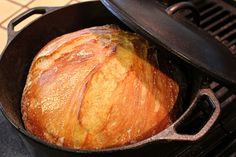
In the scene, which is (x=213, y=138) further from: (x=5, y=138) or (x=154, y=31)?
(x=5, y=138)

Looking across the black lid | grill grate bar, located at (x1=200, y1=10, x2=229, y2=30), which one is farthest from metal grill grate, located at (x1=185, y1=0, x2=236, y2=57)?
the black lid

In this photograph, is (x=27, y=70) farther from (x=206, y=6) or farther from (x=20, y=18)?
(x=206, y=6)

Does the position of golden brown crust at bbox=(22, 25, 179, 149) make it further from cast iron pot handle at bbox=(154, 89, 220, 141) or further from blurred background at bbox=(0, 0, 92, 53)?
blurred background at bbox=(0, 0, 92, 53)

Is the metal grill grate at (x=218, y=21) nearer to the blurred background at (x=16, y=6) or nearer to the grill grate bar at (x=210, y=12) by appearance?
the grill grate bar at (x=210, y=12)

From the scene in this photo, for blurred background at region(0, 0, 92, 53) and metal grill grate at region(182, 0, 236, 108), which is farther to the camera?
blurred background at region(0, 0, 92, 53)

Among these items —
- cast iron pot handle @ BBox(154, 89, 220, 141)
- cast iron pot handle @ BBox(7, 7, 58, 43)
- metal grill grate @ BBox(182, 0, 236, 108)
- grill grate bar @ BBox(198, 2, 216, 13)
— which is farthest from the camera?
grill grate bar @ BBox(198, 2, 216, 13)
